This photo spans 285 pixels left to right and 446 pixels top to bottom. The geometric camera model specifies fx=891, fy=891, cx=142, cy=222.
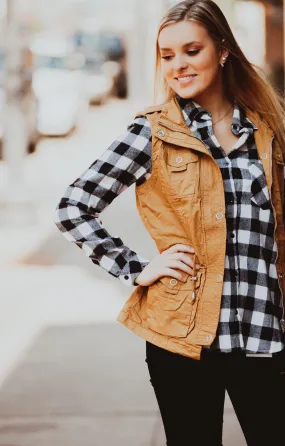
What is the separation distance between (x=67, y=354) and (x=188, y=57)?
338 centimetres

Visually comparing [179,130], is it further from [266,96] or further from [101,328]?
[101,328]

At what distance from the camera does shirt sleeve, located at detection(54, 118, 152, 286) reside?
8.41ft

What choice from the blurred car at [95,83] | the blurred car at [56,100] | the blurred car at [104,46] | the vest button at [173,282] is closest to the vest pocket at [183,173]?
the vest button at [173,282]

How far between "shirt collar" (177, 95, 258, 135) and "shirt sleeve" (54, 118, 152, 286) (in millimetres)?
142

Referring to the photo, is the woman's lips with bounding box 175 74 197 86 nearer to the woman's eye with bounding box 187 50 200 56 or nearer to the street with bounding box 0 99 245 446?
the woman's eye with bounding box 187 50 200 56

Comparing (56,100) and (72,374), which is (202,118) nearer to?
(72,374)

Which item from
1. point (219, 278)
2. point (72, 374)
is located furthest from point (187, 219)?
point (72, 374)

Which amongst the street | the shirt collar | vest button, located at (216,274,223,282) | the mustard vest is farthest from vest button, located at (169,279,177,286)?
the street

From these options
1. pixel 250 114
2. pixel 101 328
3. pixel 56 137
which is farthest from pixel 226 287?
pixel 56 137

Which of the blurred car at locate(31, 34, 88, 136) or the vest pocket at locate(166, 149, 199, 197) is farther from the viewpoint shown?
the blurred car at locate(31, 34, 88, 136)

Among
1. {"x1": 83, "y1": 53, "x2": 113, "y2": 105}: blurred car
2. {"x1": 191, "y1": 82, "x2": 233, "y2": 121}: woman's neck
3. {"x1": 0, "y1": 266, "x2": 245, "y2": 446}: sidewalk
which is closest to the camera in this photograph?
{"x1": 191, "y1": 82, "x2": 233, "y2": 121}: woman's neck

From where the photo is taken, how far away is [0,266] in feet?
27.5

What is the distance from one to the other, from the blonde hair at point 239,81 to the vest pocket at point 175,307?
1.66 ft

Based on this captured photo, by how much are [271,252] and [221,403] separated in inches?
18.2
